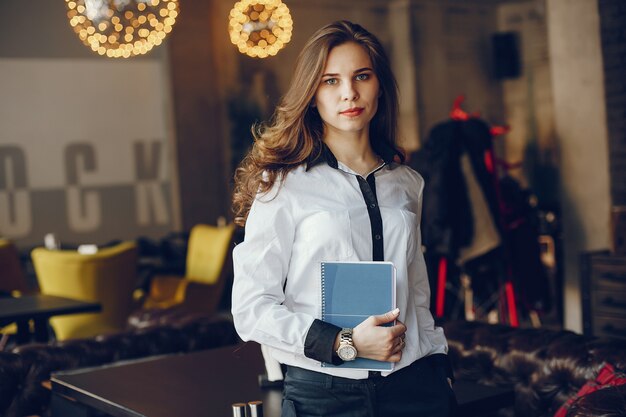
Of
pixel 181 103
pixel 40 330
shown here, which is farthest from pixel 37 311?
pixel 181 103

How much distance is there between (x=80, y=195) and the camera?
9289 millimetres

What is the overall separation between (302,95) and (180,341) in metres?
1.74

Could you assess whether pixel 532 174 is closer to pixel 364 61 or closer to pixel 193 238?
pixel 193 238

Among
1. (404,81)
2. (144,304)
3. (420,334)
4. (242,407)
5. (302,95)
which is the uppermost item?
(404,81)

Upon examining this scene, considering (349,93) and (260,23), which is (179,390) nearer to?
(349,93)

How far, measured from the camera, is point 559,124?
586 centimetres

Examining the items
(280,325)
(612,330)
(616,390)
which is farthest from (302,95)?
(612,330)

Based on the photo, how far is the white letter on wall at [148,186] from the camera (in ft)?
31.6

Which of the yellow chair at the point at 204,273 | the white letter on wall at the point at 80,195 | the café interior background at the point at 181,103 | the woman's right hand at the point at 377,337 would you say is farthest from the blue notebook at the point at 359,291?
the white letter on wall at the point at 80,195

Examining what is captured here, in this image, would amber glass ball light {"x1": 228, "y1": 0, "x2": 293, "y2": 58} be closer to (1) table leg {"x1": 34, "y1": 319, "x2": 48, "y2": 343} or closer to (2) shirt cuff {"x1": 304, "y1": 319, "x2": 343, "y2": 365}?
(1) table leg {"x1": 34, "y1": 319, "x2": 48, "y2": 343}

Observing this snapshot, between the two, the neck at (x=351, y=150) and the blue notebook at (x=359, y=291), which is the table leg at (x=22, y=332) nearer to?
the neck at (x=351, y=150)

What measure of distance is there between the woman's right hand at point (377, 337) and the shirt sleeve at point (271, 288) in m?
0.05

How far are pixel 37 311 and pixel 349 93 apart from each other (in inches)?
131

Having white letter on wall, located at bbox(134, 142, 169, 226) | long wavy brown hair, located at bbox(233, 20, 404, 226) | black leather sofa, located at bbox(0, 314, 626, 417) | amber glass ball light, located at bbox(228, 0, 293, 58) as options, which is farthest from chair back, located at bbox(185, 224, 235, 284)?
long wavy brown hair, located at bbox(233, 20, 404, 226)
